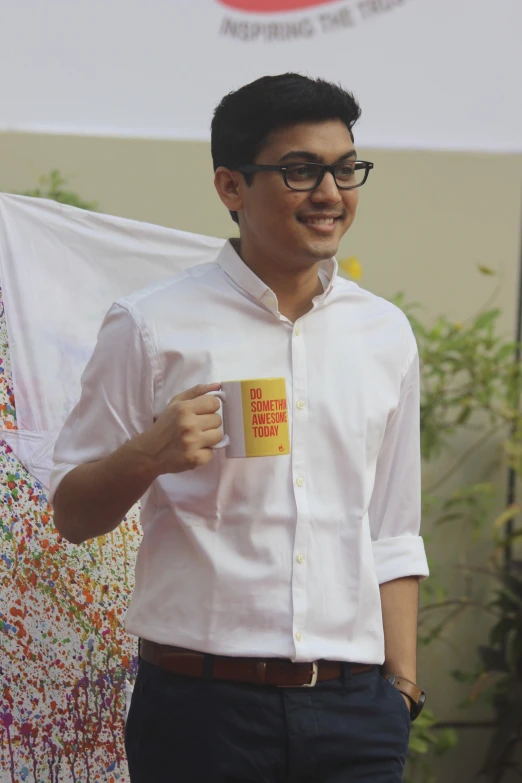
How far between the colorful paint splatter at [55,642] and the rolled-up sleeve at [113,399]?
1.51 feet

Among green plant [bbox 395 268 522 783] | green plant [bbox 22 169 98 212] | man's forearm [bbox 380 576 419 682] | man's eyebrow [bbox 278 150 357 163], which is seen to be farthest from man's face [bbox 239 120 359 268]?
green plant [bbox 395 268 522 783]

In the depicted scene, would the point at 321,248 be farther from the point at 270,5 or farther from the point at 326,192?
the point at 270,5

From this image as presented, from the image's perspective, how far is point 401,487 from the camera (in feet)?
5.06

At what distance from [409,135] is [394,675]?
6.00 feet

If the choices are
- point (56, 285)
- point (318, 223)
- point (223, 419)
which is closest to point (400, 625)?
point (223, 419)

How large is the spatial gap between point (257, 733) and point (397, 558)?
0.37 meters

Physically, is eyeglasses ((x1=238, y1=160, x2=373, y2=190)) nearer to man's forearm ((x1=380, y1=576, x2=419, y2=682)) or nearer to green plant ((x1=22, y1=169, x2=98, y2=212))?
man's forearm ((x1=380, y1=576, x2=419, y2=682))

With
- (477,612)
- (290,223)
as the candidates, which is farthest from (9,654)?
(477,612)

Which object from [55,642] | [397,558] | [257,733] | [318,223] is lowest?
[55,642]

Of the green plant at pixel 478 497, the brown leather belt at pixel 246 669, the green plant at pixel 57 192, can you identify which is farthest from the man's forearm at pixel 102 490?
the green plant at pixel 478 497

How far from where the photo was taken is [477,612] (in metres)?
3.07

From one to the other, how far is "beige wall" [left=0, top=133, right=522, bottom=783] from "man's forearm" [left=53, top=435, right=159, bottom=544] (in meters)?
1.53

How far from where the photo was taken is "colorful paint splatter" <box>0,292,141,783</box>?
5.80 ft

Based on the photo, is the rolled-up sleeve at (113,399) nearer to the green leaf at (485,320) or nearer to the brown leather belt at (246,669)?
the brown leather belt at (246,669)
